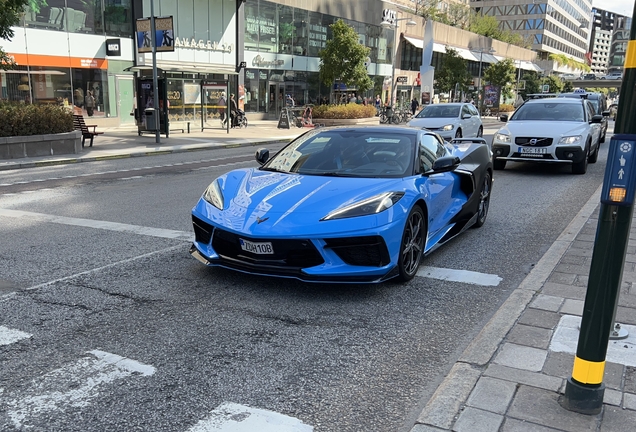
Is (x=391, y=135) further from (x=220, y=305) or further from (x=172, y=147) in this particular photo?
(x=172, y=147)

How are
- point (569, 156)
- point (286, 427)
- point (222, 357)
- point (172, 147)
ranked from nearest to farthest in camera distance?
1. point (286, 427)
2. point (222, 357)
3. point (569, 156)
4. point (172, 147)

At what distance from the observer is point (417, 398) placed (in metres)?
3.32

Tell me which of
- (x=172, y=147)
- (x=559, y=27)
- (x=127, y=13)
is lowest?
(x=172, y=147)

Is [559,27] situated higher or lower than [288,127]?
higher

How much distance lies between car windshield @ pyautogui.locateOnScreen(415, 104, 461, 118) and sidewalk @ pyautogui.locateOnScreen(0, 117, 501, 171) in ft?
22.1

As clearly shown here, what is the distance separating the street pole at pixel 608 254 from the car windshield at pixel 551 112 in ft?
38.1

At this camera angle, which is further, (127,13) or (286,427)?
(127,13)

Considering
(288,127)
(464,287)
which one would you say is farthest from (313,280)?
(288,127)

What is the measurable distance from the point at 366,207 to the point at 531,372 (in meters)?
1.93

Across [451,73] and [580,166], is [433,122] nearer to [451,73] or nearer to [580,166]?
[580,166]

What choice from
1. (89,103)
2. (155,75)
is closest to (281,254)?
(155,75)

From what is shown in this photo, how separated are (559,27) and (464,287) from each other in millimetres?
133011

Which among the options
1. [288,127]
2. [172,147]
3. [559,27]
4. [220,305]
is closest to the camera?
[220,305]

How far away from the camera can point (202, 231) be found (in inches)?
204
